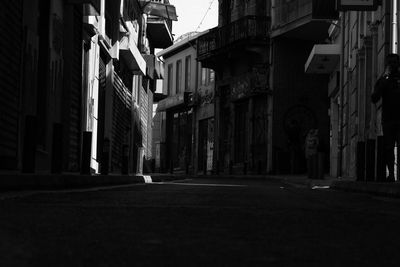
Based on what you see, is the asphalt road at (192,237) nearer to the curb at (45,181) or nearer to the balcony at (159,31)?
the curb at (45,181)

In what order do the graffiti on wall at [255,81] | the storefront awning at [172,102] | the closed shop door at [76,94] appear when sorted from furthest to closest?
the storefront awning at [172,102] < the graffiti on wall at [255,81] < the closed shop door at [76,94]

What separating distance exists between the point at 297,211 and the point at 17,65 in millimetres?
8273

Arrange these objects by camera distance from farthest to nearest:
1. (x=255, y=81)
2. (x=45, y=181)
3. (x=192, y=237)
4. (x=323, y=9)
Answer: (x=255, y=81), (x=323, y=9), (x=45, y=181), (x=192, y=237)

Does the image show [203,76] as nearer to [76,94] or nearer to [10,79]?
[76,94]

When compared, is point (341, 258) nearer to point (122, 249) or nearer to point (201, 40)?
point (122, 249)

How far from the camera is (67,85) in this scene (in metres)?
17.1

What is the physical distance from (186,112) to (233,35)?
1249 centimetres

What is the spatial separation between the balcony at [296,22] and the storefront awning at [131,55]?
770 centimetres

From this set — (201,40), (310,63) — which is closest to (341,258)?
(310,63)

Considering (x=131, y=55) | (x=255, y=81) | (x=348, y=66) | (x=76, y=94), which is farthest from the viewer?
(x=255, y=81)

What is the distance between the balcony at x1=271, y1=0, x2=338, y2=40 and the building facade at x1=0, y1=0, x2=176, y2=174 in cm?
763

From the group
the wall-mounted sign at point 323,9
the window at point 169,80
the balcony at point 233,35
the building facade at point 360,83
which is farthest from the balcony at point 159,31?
the wall-mounted sign at point 323,9

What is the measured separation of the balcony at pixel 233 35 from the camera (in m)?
38.4

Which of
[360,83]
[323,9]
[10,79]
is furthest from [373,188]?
[323,9]
